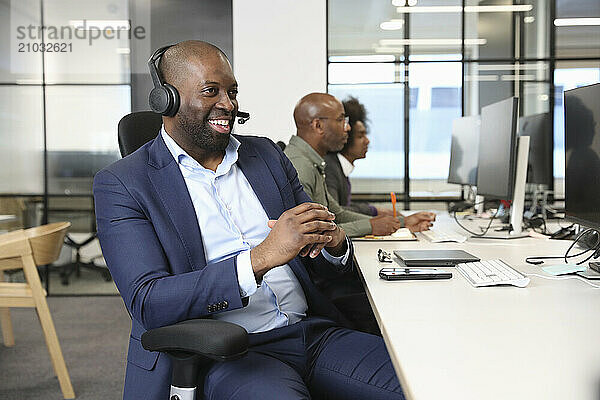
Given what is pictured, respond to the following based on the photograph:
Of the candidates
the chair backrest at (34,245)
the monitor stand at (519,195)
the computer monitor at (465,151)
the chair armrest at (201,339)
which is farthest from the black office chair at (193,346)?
the computer monitor at (465,151)

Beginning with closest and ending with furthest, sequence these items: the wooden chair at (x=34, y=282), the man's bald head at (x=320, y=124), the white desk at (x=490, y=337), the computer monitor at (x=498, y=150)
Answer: the white desk at (x=490, y=337) → the computer monitor at (x=498, y=150) → the wooden chair at (x=34, y=282) → the man's bald head at (x=320, y=124)

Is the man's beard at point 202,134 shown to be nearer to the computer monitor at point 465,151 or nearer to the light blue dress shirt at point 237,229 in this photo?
the light blue dress shirt at point 237,229

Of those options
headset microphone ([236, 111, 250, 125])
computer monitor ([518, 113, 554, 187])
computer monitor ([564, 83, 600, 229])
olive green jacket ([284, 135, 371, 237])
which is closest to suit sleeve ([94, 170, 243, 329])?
headset microphone ([236, 111, 250, 125])

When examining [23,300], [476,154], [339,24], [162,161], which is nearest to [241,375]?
[162,161]

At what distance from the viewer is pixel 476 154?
385cm

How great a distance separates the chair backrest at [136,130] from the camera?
2.15 metres

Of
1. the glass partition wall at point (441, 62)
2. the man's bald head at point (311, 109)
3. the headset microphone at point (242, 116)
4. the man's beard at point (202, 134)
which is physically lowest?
the man's beard at point (202, 134)

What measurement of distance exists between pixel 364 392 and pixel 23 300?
2.28m

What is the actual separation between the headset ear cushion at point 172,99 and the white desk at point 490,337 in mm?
747

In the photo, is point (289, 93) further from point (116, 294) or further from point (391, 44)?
point (116, 294)

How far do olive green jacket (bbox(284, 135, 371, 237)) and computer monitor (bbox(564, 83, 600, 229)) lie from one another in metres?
0.98

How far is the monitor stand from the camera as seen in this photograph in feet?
9.83

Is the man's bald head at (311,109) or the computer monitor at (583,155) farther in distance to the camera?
the man's bald head at (311,109)

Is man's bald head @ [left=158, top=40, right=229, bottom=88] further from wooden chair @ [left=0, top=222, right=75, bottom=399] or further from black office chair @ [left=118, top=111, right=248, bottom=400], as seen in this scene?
wooden chair @ [left=0, top=222, right=75, bottom=399]
